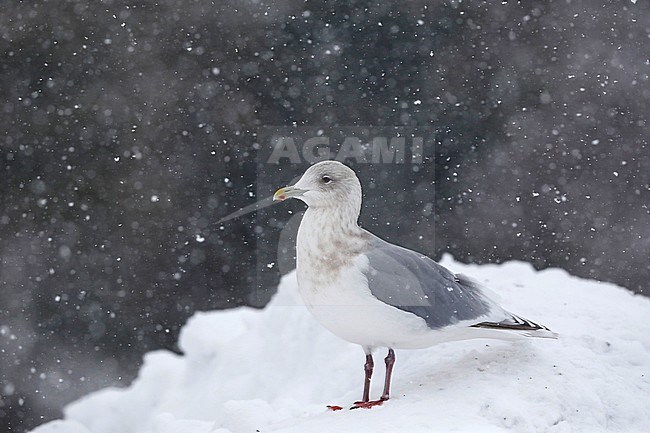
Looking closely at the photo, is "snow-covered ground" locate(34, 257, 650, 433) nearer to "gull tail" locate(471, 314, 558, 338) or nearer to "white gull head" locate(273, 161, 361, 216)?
"gull tail" locate(471, 314, 558, 338)

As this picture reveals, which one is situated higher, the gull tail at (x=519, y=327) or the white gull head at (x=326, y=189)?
the white gull head at (x=326, y=189)

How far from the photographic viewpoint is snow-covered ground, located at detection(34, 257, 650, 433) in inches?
74.4

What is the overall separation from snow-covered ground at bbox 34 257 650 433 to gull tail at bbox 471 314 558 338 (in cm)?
9

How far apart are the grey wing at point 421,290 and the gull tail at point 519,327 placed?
0.02 meters

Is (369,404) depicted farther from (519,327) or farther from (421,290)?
(519,327)

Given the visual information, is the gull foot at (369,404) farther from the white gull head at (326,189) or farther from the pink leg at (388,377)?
the white gull head at (326,189)

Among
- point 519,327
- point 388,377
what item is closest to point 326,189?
point 388,377

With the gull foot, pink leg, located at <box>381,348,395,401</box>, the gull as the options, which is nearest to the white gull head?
the gull

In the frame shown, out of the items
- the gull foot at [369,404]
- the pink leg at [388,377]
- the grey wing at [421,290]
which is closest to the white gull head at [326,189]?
the grey wing at [421,290]

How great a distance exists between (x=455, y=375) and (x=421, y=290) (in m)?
0.26

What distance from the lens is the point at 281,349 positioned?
118 inches

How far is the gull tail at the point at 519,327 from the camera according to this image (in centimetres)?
204

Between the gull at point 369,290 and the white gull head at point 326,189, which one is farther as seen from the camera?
the white gull head at point 326,189

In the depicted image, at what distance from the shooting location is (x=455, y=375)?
2.08 metres
